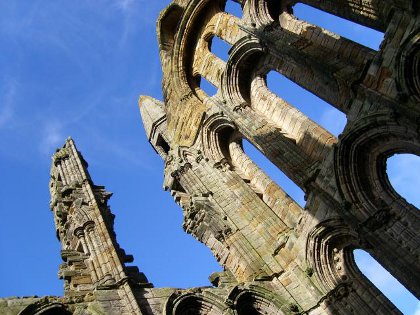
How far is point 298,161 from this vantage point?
41.1ft

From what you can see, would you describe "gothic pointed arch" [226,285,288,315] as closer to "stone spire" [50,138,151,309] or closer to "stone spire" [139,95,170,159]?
"stone spire" [50,138,151,309]

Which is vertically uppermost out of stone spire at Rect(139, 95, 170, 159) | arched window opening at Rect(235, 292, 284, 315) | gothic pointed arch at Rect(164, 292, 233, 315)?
stone spire at Rect(139, 95, 170, 159)

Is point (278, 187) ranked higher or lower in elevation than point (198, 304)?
higher

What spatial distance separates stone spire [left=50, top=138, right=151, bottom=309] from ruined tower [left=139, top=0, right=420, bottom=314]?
1.39 meters

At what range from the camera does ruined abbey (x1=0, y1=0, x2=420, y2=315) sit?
10203mm

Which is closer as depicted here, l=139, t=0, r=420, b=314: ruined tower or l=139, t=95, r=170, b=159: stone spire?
l=139, t=0, r=420, b=314: ruined tower

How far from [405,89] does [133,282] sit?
6.27 metres

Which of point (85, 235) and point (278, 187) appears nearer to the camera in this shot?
point (85, 235)

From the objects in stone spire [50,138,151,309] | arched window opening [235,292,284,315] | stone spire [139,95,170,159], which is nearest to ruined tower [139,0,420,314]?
arched window opening [235,292,284,315]

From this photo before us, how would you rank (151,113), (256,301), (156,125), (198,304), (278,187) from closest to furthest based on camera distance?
(198,304) → (256,301) → (278,187) → (156,125) → (151,113)

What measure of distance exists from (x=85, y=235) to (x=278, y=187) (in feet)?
15.8

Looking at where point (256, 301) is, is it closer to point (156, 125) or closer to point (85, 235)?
point (85, 235)

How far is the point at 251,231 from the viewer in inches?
525

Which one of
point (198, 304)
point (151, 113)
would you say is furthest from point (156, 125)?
point (198, 304)
